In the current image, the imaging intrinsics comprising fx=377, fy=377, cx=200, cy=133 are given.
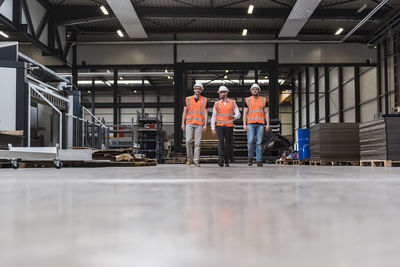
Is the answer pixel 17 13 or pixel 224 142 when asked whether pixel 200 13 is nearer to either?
pixel 17 13

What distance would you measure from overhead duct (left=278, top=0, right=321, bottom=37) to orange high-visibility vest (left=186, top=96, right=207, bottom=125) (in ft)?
23.7

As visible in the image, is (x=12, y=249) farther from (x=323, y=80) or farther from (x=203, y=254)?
(x=323, y=80)

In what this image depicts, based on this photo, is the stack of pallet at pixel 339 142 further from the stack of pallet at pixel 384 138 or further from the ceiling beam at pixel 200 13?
the ceiling beam at pixel 200 13

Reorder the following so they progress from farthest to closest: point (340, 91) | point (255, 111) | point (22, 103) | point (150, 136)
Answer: point (340, 91) → point (150, 136) → point (255, 111) → point (22, 103)

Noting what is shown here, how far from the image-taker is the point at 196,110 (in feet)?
24.1

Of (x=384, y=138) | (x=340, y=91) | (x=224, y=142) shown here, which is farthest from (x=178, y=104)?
(x=384, y=138)

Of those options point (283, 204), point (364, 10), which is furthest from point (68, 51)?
point (283, 204)

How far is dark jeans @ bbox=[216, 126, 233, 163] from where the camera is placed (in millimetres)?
7270

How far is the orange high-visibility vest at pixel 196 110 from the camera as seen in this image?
7344 millimetres

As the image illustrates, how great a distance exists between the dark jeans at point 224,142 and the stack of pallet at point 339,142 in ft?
11.6

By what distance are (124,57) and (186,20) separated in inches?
136

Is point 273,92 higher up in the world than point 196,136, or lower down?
higher up

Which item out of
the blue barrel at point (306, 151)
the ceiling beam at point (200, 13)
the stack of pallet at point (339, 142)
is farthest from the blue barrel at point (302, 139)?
the ceiling beam at point (200, 13)

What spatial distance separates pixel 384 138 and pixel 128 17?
9.85 m
